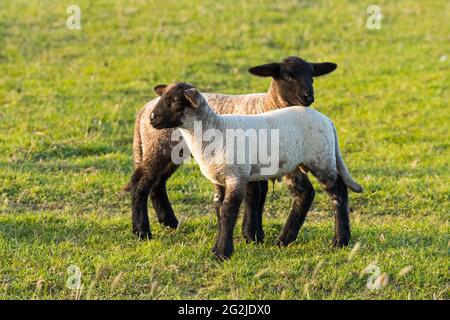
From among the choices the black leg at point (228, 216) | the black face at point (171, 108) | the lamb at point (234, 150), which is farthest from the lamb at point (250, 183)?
the black face at point (171, 108)

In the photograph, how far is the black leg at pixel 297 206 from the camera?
9.07m

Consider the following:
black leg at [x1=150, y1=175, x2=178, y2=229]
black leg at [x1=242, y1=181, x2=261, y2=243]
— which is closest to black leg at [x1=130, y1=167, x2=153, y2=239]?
black leg at [x1=150, y1=175, x2=178, y2=229]

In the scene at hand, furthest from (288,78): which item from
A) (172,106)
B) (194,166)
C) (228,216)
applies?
(194,166)

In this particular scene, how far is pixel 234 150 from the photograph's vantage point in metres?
8.39

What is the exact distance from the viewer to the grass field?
26.1ft

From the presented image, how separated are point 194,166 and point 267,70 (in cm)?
360

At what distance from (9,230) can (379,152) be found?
6255 mm

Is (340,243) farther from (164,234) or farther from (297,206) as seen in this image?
(164,234)

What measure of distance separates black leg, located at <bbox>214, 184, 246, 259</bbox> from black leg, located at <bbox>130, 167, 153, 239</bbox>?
4.20 feet

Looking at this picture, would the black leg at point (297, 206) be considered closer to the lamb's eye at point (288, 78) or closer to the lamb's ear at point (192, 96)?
the lamb's eye at point (288, 78)

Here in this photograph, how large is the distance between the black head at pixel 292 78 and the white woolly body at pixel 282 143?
0.34 metres

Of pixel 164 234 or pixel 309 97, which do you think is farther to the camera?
pixel 164 234
